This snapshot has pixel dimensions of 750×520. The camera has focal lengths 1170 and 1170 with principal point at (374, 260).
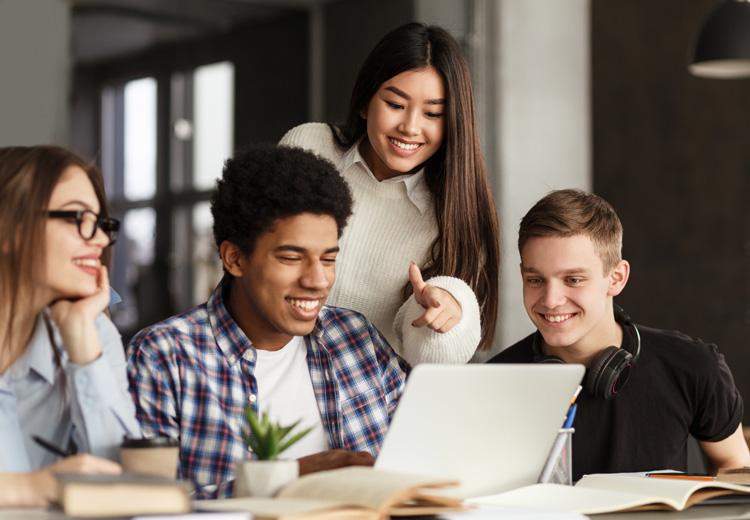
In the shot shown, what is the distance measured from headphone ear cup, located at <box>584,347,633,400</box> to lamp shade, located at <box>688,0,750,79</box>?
7.38ft

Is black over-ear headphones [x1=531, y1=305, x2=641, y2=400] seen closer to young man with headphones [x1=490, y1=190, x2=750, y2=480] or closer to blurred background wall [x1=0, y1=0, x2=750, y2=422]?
young man with headphones [x1=490, y1=190, x2=750, y2=480]

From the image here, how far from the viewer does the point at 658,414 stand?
2.34 meters

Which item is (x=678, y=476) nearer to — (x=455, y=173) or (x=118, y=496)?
(x=455, y=173)

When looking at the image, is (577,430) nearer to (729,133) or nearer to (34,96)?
(34,96)

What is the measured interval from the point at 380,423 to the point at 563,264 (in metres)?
0.50

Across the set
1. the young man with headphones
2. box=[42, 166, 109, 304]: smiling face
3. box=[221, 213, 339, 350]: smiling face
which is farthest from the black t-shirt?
box=[42, 166, 109, 304]: smiling face

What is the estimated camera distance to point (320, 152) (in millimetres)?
2611

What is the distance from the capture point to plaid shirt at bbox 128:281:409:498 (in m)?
1.90

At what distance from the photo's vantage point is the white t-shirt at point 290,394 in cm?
202

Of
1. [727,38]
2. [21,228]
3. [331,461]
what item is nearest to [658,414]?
A: [331,461]

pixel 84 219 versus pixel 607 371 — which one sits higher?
pixel 84 219

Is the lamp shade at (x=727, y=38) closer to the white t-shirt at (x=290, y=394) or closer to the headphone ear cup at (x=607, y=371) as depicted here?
the headphone ear cup at (x=607, y=371)

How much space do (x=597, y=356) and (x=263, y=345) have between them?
0.66 meters

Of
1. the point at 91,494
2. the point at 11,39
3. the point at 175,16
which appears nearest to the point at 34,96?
the point at 11,39
